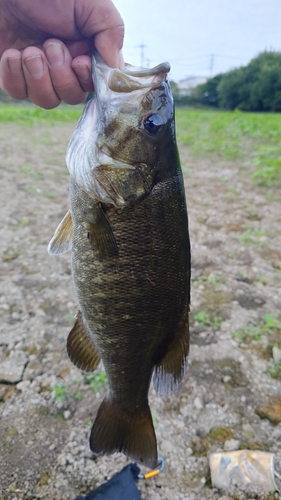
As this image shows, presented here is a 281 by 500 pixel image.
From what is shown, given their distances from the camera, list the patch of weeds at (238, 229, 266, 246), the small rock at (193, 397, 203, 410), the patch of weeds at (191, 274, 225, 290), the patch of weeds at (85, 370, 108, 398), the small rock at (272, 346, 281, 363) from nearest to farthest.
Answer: the small rock at (193, 397, 203, 410)
the patch of weeds at (85, 370, 108, 398)
the small rock at (272, 346, 281, 363)
the patch of weeds at (191, 274, 225, 290)
the patch of weeds at (238, 229, 266, 246)

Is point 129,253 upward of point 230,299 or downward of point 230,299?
upward

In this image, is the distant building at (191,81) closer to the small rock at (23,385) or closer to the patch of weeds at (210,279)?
the patch of weeds at (210,279)

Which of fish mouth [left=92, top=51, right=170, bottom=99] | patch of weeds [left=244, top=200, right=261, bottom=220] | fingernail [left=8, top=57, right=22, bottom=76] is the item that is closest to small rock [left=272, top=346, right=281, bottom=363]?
fish mouth [left=92, top=51, right=170, bottom=99]

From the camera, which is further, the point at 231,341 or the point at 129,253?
the point at 231,341

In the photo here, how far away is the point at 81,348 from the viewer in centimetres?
185

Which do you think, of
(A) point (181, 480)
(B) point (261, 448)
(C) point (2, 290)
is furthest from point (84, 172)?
(C) point (2, 290)

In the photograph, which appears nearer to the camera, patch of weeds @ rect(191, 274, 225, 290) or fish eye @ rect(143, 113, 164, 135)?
fish eye @ rect(143, 113, 164, 135)

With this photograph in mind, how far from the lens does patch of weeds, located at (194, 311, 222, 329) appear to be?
3.17 meters

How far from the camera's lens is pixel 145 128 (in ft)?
4.96

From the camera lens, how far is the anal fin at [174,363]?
1.72 meters

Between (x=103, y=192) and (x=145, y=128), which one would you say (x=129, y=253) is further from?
(x=145, y=128)

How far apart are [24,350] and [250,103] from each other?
155ft

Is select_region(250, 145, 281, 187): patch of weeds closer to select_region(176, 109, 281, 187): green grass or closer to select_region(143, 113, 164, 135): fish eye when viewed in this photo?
select_region(176, 109, 281, 187): green grass

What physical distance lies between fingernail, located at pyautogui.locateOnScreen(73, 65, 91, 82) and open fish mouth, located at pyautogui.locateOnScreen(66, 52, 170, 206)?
27cm
